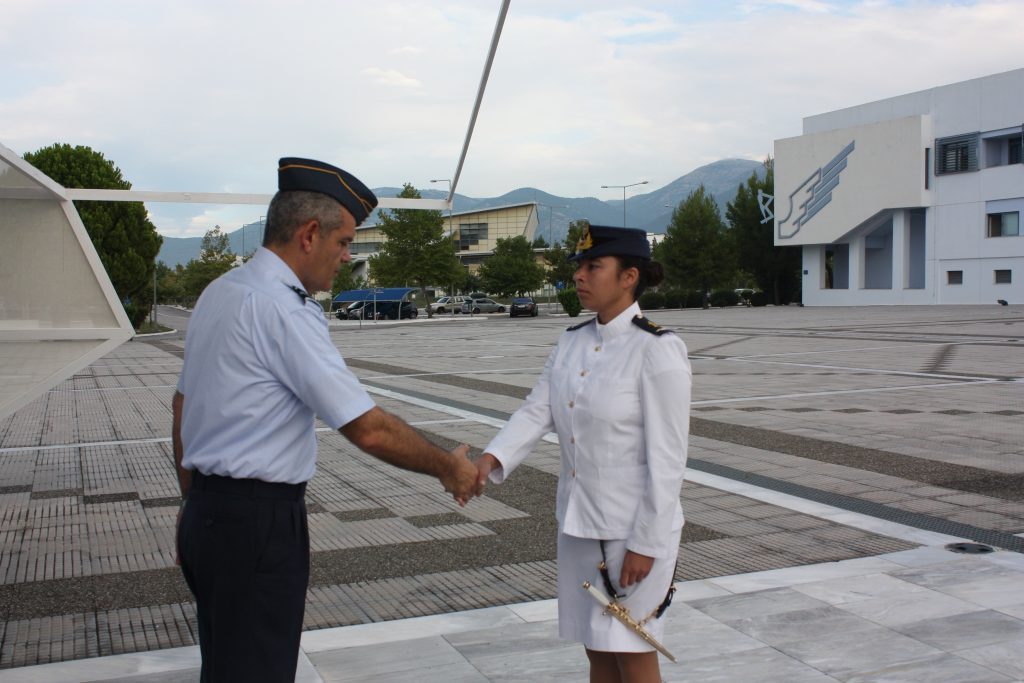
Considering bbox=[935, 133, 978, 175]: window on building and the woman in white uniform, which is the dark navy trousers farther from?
bbox=[935, 133, 978, 175]: window on building

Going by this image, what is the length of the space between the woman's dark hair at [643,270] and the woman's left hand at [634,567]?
81 centimetres

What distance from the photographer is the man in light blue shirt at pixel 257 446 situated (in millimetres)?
2525

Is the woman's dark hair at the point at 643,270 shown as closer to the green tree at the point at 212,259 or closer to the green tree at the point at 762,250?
the green tree at the point at 762,250

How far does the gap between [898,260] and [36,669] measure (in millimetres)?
61524

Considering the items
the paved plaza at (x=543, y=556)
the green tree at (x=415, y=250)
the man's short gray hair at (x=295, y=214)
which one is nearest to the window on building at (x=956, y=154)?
the green tree at (x=415, y=250)

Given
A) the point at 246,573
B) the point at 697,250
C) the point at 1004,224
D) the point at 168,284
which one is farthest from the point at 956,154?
the point at 168,284

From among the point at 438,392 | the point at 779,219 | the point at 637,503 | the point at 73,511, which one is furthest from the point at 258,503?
the point at 779,219

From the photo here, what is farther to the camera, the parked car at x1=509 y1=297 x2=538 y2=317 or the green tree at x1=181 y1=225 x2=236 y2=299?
the green tree at x1=181 y1=225 x2=236 y2=299

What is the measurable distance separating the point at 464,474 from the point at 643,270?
2.84 ft

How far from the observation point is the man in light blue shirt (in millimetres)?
2525

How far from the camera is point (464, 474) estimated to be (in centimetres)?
299

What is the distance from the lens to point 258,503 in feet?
8.35

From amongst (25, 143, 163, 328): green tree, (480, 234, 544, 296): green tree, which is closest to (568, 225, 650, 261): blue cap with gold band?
(25, 143, 163, 328): green tree

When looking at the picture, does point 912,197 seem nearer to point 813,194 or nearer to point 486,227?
point 813,194
